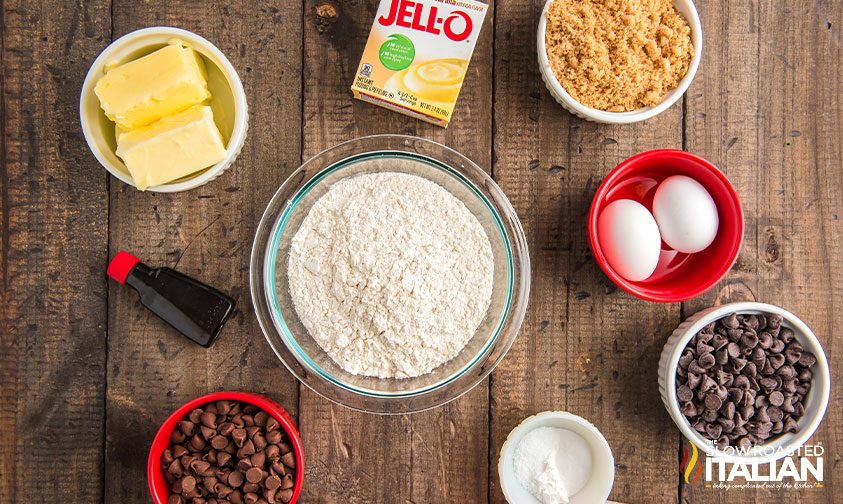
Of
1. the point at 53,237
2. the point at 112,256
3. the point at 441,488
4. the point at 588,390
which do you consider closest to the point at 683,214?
the point at 588,390

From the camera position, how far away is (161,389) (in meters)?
1.26

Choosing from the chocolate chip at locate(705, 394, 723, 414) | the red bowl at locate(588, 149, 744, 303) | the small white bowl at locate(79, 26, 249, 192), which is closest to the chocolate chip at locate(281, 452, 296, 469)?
the small white bowl at locate(79, 26, 249, 192)

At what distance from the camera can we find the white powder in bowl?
119 cm

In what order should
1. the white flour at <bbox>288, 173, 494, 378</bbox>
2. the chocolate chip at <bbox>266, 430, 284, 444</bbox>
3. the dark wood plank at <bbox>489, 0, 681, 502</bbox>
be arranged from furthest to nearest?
1. the dark wood plank at <bbox>489, 0, 681, 502</bbox>
2. the chocolate chip at <bbox>266, 430, 284, 444</bbox>
3. the white flour at <bbox>288, 173, 494, 378</bbox>

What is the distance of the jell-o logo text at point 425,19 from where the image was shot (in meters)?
1.18

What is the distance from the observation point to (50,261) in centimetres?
126

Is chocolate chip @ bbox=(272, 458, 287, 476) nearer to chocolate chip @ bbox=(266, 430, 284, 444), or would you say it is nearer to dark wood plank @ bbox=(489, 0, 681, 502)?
chocolate chip @ bbox=(266, 430, 284, 444)

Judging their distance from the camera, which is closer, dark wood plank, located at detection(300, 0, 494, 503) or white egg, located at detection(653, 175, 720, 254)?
white egg, located at detection(653, 175, 720, 254)

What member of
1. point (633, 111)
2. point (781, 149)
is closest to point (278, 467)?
point (633, 111)

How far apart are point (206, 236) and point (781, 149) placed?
4.12 ft

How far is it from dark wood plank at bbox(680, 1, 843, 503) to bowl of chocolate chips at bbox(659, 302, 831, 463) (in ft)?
0.35

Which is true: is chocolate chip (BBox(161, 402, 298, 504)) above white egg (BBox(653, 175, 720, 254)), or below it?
below

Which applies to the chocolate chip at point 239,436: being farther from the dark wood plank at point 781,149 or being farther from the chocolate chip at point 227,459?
the dark wood plank at point 781,149

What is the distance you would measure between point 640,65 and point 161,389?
118cm
